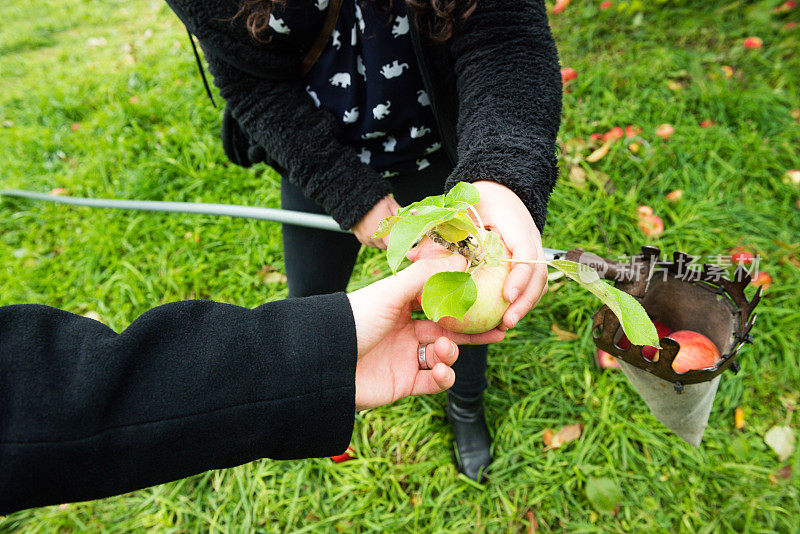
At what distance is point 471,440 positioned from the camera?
6.39 feet

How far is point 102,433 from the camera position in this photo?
798 mm

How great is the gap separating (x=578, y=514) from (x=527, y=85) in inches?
63.1

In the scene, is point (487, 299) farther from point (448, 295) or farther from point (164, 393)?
point (164, 393)

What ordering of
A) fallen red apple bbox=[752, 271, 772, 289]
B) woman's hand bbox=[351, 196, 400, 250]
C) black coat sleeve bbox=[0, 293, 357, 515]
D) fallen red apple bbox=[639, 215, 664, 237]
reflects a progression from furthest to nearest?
A: 1. fallen red apple bbox=[639, 215, 664, 237]
2. fallen red apple bbox=[752, 271, 772, 289]
3. woman's hand bbox=[351, 196, 400, 250]
4. black coat sleeve bbox=[0, 293, 357, 515]

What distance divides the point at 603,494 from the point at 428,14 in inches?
69.8

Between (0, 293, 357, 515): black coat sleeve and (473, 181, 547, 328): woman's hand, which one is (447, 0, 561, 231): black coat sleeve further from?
(0, 293, 357, 515): black coat sleeve

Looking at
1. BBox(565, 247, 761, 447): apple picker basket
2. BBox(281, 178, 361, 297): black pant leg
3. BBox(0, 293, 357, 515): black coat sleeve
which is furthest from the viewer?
BBox(281, 178, 361, 297): black pant leg

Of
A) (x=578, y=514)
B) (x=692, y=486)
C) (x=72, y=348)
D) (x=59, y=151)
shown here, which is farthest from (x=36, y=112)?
(x=692, y=486)

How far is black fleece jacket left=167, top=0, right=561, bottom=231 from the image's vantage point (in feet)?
3.70

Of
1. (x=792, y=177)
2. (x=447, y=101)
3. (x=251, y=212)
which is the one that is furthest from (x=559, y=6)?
(x=251, y=212)

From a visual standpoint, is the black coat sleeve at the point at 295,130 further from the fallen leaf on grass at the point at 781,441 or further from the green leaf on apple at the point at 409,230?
the fallen leaf on grass at the point at 781,441

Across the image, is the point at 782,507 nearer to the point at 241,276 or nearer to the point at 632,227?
the point at 632,227

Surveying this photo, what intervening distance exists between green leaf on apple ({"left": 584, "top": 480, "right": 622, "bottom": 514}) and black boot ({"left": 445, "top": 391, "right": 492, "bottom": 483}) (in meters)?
0.40

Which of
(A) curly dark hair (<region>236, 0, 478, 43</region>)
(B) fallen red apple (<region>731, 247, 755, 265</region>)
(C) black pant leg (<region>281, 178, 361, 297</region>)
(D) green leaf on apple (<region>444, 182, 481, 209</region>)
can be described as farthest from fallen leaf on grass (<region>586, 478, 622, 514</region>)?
(A) curly dark hair (<region>236, 0, 478, 43</region>)
